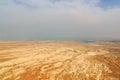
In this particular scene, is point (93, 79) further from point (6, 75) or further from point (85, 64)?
point (6, 75)


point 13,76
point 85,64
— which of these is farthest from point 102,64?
point 13,76

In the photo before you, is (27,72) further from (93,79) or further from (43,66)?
(93,79)

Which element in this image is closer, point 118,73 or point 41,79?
point 41,79

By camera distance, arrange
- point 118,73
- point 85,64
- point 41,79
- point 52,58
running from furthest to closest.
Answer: point 52,58 < point 85,64 < point 118,73 < point 41,79

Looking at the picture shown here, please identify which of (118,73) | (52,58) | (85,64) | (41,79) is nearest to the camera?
(41,79)

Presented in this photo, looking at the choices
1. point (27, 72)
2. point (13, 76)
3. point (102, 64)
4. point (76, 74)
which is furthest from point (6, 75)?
point (102, 64)

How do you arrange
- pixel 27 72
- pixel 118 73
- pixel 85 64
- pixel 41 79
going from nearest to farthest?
pixel 41 79
pixel 27 72
pixel 118 73
pixel 85 64

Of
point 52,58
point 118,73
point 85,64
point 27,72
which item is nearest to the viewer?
point 27,72

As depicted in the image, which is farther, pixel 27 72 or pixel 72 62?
pixel 72 62

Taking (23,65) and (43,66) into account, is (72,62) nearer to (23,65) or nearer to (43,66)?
(43,66)
